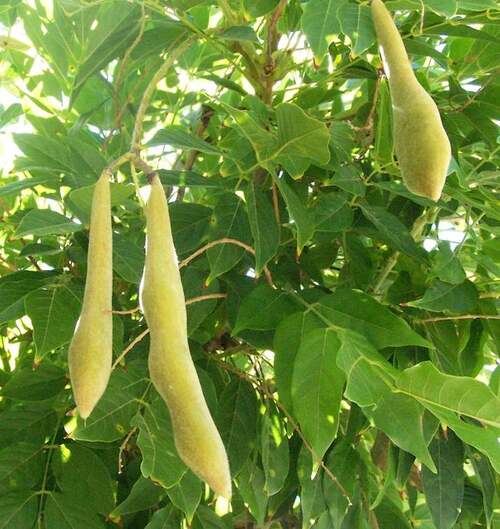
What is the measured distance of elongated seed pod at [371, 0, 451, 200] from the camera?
576 millimetres

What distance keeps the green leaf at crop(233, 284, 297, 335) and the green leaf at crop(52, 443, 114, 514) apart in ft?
0.88

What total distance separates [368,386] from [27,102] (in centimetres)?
91

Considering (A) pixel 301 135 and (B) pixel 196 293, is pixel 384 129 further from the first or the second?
(B) pixel 196 293

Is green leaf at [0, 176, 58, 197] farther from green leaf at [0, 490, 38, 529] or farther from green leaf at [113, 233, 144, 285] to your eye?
green leaf at [0, 490, 38, 529]

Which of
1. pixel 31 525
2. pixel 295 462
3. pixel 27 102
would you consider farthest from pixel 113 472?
pixel 27 102

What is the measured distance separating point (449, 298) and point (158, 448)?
406 mm

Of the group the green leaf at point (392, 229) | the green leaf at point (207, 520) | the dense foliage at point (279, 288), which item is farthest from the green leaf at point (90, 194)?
the green leaf at point (207, 520)

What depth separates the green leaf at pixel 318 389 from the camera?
0.81m

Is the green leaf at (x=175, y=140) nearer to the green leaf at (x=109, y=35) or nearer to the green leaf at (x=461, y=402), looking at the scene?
the green leaf at (x=109, y=35)

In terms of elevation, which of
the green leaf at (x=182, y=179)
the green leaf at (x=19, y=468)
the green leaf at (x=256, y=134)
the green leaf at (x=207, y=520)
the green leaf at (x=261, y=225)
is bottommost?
the green leaf at (x=207, y=520)

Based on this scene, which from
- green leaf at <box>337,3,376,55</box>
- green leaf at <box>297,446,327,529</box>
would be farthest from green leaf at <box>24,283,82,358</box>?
green leaf at <box>337,3,376,55</box>

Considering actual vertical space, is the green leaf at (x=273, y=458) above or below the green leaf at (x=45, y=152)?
below

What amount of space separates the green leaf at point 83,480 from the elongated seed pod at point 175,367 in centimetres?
54

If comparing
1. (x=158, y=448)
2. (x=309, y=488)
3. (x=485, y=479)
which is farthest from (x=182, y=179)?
(x=485, y=479)
